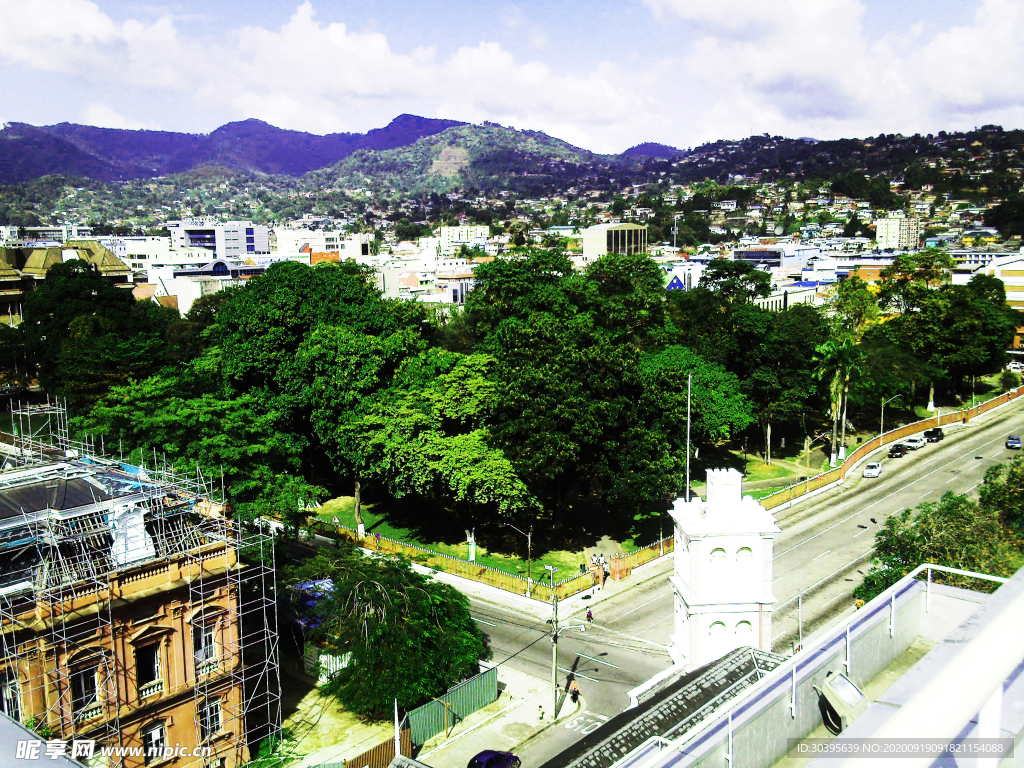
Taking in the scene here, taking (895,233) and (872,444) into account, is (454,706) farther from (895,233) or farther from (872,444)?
(895,233)

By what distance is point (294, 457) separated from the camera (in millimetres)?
38312

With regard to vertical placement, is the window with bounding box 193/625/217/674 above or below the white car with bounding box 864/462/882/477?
above

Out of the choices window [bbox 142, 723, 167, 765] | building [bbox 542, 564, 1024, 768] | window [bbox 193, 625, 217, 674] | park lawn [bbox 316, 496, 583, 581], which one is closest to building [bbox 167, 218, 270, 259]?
park lawn [bbox 316, 496, 583, 581]

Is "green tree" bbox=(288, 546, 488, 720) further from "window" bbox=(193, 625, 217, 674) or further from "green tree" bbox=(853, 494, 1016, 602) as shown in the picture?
"green tree" bbox=(853, 494, 1016, 602)

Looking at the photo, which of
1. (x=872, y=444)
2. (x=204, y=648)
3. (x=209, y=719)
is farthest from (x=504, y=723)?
(x=872, y=444)

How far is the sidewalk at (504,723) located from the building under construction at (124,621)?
15.2 ft

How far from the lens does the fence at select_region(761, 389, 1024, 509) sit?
45.0m

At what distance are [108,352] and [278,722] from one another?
26.0 m

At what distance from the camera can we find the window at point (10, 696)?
18.0 meters

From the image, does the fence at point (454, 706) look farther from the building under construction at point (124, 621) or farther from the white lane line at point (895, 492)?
the white lane line at point (895, 492)

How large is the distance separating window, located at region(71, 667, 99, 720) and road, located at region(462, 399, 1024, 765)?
430 inches

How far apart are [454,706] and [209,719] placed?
6912mm

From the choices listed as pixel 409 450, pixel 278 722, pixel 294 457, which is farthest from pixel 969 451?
pixel 278 722

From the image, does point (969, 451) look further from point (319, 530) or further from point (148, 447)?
point (148, 447)
